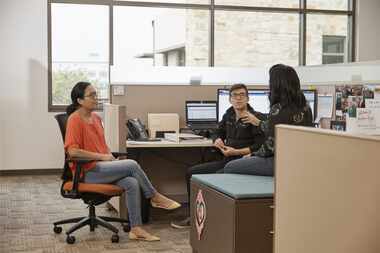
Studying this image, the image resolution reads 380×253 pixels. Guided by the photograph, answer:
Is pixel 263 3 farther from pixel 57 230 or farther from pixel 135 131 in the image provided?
pixel 57 230

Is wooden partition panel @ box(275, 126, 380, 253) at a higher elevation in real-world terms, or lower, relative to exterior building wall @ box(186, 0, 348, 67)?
lower

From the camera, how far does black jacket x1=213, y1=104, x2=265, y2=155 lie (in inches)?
170

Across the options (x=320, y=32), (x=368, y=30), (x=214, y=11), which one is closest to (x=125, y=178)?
(x=214, y=11)

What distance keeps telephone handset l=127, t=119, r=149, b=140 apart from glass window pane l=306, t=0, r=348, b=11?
4.04 m

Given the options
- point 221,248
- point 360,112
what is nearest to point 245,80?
point 360,112

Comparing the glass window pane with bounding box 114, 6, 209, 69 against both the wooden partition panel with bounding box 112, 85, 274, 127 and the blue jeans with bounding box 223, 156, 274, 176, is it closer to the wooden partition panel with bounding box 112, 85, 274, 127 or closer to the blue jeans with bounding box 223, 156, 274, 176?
the wooden partition panel with bounding box 112, 85, 274, 127

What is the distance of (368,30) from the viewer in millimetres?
8070

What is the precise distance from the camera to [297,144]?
208 cm

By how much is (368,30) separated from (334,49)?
1.74 ft

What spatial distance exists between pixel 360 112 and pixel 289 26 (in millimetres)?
4286

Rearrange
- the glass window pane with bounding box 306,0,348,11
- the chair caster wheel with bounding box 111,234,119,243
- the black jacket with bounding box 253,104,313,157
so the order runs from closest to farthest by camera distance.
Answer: the black jacket with bounding box 253,104,313,157
the chair caster wheel with bounding box 111,234,119,243
the glass window pane with bounding box 306,0,348,11

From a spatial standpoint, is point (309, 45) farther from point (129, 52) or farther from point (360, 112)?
point (360, 112)

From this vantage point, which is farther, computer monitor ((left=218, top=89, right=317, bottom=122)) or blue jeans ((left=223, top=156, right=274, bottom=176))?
computer monitor ((left=218, top=89, right=317, bottom=122))

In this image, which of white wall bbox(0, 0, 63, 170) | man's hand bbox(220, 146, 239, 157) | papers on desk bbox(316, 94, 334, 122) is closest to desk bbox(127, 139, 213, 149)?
man's hand bbox(220, 146, 239, 157)
